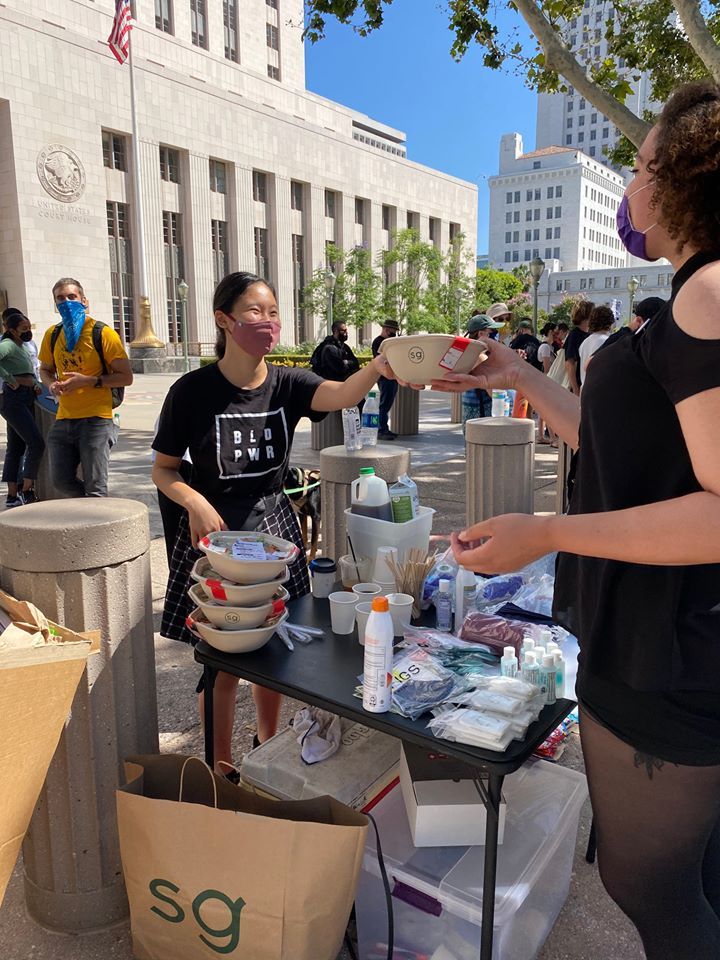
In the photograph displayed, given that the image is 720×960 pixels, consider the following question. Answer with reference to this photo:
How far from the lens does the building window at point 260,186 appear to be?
141 feet

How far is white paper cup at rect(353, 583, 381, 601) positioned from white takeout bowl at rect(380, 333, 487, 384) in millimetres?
728

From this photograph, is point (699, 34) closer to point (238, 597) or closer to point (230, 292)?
point (230, 292)

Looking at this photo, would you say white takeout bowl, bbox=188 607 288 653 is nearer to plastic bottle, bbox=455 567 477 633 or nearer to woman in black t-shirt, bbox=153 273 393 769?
woman in black t-shirt, bbox=153 273 393 769

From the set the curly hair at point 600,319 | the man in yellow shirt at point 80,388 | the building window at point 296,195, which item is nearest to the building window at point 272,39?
the building window at point 296,195

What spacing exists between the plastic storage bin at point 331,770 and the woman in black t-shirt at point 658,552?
0.85 metres

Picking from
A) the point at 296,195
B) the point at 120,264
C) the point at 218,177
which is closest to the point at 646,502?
the point at 120,264

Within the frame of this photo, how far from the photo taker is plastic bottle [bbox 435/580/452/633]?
2.38m

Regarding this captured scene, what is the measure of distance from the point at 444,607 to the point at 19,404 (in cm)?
618

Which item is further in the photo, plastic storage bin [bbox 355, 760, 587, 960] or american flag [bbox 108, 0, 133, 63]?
american flag [bbox 108, 0, 133, 63]

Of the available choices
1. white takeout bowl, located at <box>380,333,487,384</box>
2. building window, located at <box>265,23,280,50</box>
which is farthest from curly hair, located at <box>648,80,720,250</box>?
building window, located at <box>265,23,280,50</box>

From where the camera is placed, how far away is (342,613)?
2.28 m

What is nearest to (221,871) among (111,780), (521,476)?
(111,780)

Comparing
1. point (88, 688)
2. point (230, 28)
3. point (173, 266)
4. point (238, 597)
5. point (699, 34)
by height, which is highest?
point (230, 28)

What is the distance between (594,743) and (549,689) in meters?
0.53
